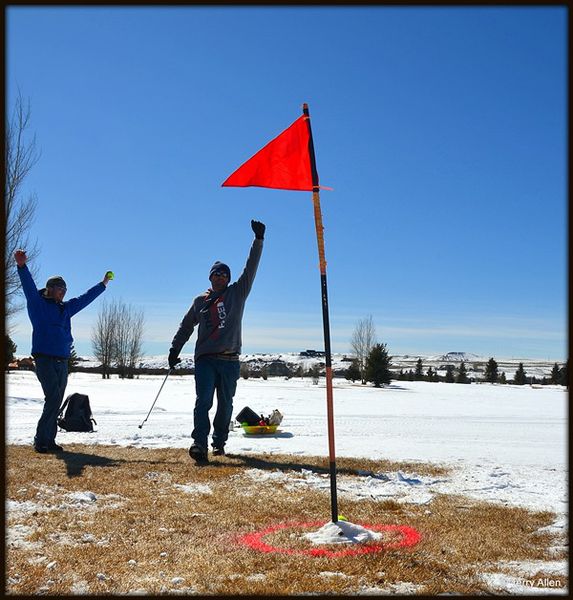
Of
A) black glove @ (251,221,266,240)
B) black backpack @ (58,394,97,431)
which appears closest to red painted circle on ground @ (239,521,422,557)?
black glove @ (251,221,266,240)

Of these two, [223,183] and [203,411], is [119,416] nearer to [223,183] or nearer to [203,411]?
[203,411]

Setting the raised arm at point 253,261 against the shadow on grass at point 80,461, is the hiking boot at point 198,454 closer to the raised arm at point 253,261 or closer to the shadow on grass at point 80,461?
the shadow on grass at point 80,461

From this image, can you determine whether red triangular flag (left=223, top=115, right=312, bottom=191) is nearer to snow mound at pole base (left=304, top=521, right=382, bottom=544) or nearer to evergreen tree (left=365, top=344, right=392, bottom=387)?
snow mound at pole base (left=304, top=521, right=382, bottom=544)

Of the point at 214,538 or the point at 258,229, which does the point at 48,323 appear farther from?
the point at 214,538

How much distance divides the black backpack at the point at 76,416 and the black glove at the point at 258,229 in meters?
4.58

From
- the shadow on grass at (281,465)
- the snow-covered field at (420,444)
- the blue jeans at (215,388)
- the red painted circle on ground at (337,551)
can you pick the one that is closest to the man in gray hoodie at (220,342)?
the blue jeans at (215,388)

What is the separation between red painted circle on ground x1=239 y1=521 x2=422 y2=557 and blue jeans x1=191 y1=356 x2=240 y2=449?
9.71 ft

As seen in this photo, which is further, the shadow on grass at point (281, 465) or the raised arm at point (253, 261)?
the raised arm at point (253, 261)

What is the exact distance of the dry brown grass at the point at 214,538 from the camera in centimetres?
285

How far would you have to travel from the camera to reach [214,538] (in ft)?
11.8

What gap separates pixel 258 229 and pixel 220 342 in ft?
4.83

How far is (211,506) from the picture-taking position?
4438 mm

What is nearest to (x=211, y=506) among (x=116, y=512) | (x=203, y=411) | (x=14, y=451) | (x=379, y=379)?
(x=116, y=512)

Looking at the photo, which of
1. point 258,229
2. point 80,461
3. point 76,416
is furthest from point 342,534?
point 76,416
